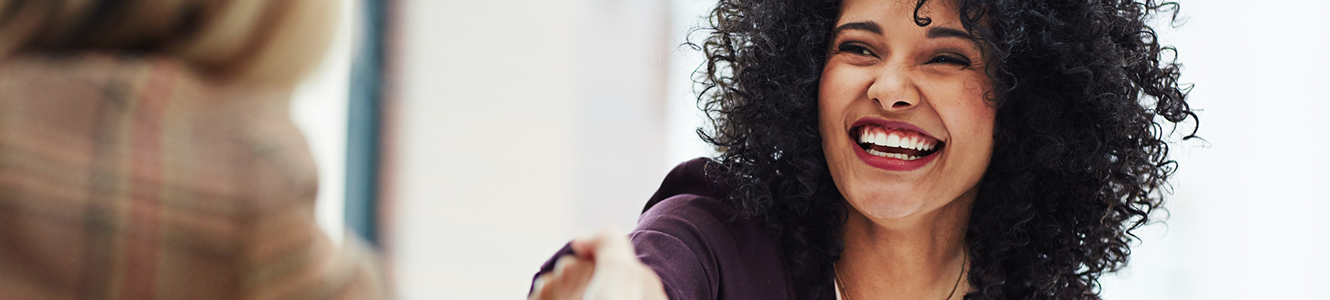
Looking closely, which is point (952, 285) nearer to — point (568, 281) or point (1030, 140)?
→ point (1030, 140)

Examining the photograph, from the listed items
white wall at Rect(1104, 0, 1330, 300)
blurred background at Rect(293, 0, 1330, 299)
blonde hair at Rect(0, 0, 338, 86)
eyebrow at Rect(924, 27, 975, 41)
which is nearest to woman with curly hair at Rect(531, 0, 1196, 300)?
eyebrow at Rect(924, 27, 975, 41)

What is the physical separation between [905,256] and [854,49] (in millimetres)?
365

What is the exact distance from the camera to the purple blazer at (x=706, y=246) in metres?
1.28

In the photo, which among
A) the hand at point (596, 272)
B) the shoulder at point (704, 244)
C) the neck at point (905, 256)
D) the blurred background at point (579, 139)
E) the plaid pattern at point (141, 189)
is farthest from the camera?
the blurred background at point (579, 139)

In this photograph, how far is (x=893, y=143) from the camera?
54.6 inches

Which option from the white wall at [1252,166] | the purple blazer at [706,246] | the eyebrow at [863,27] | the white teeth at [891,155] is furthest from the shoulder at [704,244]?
the white wall at [1252,166]

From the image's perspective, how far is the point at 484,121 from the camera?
222 centimetres

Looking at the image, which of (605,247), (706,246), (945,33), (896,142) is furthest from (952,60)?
(605,247)

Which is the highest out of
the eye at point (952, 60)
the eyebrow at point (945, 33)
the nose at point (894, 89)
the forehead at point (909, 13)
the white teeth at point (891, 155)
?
the forehead at point (909, 13)

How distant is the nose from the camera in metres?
1.34

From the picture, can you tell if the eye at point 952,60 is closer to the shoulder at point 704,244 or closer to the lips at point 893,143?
the lips at point 893,143

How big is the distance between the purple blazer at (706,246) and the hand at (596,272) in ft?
0.79

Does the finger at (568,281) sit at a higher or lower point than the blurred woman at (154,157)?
lower

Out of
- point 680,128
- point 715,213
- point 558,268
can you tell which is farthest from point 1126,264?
point 680,128
